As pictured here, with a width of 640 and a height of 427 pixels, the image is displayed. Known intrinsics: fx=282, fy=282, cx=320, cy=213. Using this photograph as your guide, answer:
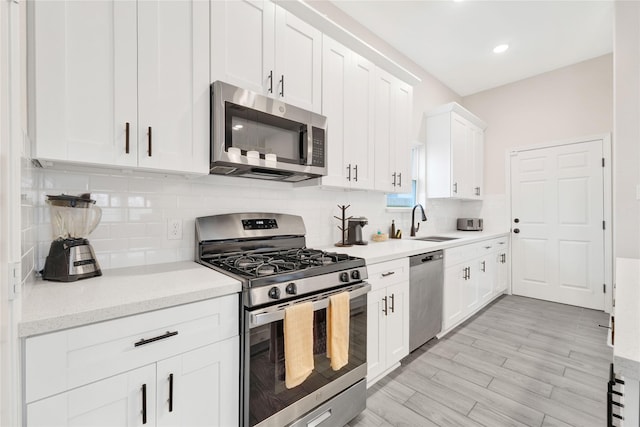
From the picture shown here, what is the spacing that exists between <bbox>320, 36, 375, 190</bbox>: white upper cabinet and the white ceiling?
0.84m

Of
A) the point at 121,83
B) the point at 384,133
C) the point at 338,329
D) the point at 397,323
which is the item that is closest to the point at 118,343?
the point at 338,329

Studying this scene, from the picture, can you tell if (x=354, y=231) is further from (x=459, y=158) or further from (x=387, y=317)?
(x=459, y=158)

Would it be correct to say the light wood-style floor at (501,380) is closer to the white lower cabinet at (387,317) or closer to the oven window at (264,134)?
the white lower cabinet at (387,317)

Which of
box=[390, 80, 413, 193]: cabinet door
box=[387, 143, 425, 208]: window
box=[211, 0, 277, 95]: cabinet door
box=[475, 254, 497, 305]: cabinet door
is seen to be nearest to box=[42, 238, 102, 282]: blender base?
box=[211, 0, 277, 95]: cabinet door

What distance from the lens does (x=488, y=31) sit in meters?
3.02

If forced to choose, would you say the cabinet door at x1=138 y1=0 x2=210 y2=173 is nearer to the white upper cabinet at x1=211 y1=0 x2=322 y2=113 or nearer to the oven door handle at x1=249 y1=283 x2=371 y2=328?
the white upper cabinet at x1=211 y1=0 x2=322 y2=113

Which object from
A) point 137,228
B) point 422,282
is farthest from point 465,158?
point 137,228

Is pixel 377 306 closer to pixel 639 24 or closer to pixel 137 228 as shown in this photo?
pixel 137 228

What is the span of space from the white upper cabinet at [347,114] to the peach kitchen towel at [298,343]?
40.2 inches

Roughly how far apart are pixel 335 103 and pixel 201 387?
1.93m

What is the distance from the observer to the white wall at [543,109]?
3555mm

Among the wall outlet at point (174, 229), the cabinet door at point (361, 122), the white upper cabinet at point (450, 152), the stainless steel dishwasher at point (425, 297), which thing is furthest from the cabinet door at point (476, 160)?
the wall outlet at point (174, 229)

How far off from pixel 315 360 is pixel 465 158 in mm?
3543

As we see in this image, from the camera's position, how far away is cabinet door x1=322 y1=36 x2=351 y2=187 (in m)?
2.07
